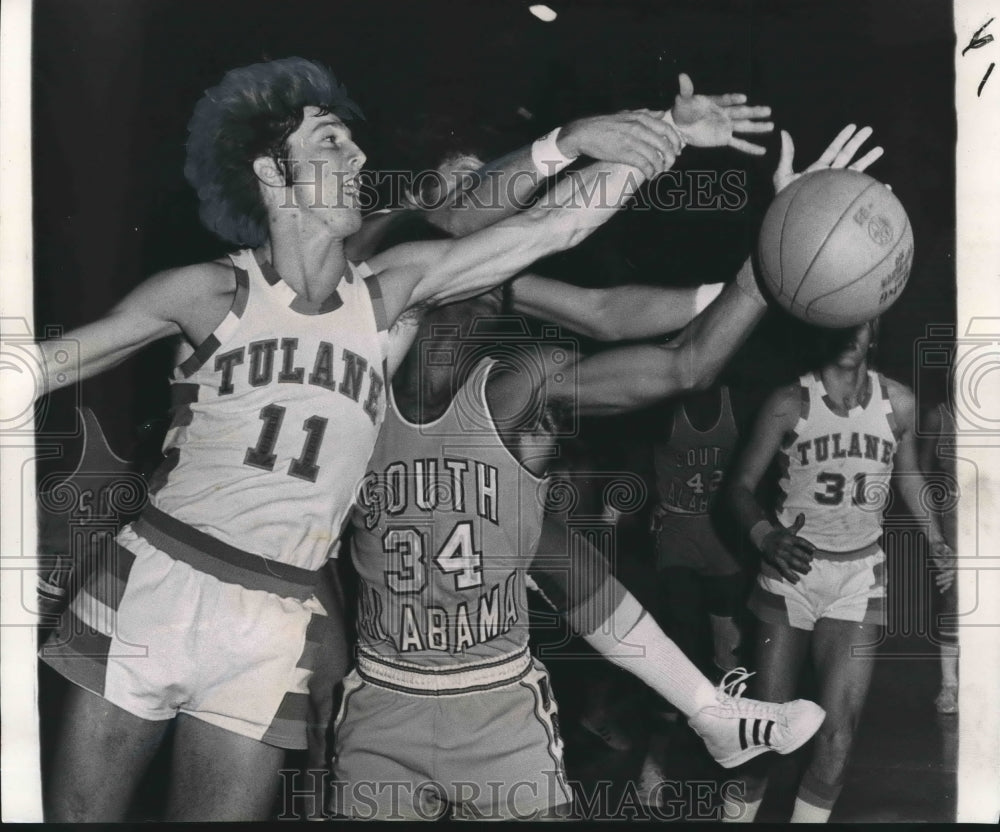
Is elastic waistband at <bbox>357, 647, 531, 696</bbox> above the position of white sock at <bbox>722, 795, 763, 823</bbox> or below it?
above

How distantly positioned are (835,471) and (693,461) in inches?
18.5

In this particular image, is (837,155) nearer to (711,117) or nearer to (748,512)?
(711,117)

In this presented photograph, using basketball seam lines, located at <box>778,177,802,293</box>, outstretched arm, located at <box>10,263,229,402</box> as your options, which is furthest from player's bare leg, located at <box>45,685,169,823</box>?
basketball seam lines, located at <box>778,177,802,293</box>

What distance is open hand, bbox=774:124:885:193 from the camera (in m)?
3.73

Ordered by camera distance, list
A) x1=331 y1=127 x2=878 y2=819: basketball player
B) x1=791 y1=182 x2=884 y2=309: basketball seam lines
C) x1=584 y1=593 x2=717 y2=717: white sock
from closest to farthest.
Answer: x1=791 y1=182 x2=884 y2=309: basketball seam lines < x1=331 y1=127 x2=878 y2=819: basketball player < x1=584 y1=593 x2=717 y2=717: white sock

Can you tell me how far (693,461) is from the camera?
148 inches

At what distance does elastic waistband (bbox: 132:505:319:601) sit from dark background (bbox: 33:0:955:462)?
1.03 feet

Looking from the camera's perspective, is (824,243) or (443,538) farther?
(443,538)

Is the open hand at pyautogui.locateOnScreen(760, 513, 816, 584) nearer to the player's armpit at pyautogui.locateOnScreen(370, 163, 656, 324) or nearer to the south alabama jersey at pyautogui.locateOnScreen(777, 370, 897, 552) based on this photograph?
the south alabama jersey at pyautogui.locateOnScreen(777, 370, 897, 552)

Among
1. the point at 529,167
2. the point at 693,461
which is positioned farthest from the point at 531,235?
the point at 693,461

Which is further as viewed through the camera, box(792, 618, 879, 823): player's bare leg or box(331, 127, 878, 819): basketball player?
box(792, 618, 879, 823): player's bare leg

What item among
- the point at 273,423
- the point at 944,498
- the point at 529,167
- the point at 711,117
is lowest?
the point at 944,498

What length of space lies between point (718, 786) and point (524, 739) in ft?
2.27

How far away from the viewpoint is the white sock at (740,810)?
3820mm
